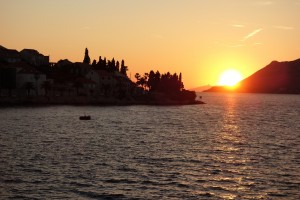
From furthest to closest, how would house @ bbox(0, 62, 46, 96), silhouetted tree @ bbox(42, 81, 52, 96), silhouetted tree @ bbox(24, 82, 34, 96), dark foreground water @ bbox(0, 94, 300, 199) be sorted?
silhouetted tree @ bbox(42, 81, 52, 96), silhouetted tree @ bbox(24, 82, 34, 96), house @ bbox(0, 62, 46, 96), dark foreground water @ bbox(0, 94, 300, 199)

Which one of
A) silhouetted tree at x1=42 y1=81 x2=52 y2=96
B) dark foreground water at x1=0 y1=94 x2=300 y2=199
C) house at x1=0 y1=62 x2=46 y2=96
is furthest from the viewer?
silhouetted tree at x1=42 y1=81 x2=52 y2=96

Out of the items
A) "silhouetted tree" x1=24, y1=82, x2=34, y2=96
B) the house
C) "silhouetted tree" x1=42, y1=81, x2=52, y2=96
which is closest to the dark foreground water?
"silhouetted tree" x1=24, y1=82, x2=34, y2=96

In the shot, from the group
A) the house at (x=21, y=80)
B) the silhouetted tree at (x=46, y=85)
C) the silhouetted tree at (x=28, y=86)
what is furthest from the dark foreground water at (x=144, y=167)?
the silhouetted tree at (x=46, y=85)

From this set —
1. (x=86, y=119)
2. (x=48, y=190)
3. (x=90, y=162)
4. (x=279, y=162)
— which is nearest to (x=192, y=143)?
(x=279, y=162)

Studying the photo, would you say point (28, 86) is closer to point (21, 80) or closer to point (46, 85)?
point (21, 80)

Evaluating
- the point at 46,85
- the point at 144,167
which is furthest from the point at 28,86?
the point at 144,167

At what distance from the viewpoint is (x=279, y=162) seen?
58.9 metres

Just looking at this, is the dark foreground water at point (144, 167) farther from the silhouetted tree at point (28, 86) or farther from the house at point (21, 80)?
the house at point (21, 80)

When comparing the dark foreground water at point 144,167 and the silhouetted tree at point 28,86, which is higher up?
the silhouetted tree at point 28,86

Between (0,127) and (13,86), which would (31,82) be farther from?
(0,127)

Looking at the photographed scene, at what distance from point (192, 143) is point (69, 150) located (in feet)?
80.8

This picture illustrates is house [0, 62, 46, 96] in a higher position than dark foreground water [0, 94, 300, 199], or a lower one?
higher

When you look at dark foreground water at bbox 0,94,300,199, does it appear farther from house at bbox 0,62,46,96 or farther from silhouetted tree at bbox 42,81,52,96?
silhouetted tree at bbox 42,81,52,96

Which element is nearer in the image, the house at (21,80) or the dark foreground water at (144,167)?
the dark foreground water at (144,167)
